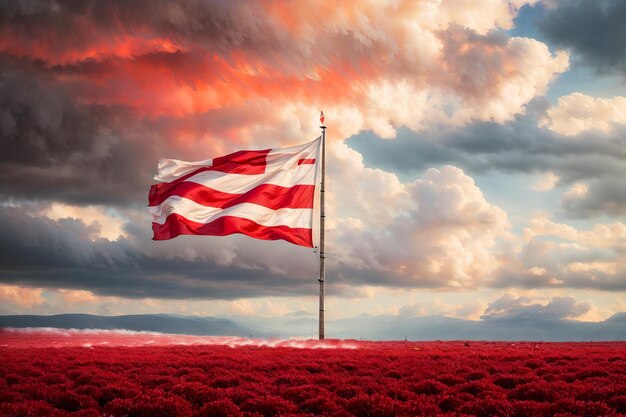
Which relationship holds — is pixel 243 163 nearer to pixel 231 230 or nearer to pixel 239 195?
pixel 239 195

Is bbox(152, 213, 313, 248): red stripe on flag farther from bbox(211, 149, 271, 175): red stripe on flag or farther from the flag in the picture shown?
bbox(211, 149, 271, 175): red stripe on flag

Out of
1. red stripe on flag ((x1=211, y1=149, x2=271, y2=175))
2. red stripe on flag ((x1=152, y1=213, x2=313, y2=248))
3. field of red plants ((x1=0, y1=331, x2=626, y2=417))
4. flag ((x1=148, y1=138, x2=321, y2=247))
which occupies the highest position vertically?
red stripe on flag ((x1=211, y1=149, x2=271, y2=175))

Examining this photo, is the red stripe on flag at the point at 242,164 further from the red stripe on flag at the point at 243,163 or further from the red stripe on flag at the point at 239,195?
the red stripe on flag at the point at 239,195

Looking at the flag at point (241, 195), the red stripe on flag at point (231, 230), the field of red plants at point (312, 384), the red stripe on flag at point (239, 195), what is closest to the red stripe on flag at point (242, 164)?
the flag at point (241, 195)

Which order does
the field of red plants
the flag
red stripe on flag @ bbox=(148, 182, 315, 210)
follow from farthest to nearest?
red stripe on flag @ bbox=(148, 182, 315, 210), the flag, the field of red plants

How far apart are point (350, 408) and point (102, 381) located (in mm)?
8421

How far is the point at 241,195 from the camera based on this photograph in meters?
30.1

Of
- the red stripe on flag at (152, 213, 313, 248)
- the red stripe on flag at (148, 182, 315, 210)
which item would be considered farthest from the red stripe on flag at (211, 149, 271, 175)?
the red stripe on flag at (152, 213, 313, 248)

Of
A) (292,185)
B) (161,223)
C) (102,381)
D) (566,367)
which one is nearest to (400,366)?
(566,367)

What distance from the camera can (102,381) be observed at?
18062 mm

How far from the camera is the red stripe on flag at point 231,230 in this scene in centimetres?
2889

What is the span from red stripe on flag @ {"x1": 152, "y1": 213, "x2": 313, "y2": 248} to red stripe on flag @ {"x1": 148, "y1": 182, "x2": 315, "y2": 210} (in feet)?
3.63

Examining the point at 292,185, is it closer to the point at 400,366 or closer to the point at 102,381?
the point at 400,366

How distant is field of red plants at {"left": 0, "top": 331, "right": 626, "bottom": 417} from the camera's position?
14492mm
